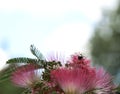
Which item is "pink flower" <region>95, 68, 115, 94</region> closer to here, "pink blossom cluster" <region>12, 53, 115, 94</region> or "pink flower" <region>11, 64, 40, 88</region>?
"pink blossom cluster" <region>12, 53, 115, 94</region>

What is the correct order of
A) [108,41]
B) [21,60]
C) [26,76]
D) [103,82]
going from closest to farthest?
[103,82] < [26,76] < [21,60] < [108,41]

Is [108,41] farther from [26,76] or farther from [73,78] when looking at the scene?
[73,78]

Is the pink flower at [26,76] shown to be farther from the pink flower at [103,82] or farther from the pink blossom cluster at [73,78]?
the pink flower at [103,82]

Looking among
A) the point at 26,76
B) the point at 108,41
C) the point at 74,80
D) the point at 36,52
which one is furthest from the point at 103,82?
the point at 108,41

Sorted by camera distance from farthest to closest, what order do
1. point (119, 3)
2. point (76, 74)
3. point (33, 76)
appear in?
point (119, 3) → point (33, 76) → point (76, 74)

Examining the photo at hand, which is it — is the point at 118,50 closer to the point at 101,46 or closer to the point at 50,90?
the point at 101,46

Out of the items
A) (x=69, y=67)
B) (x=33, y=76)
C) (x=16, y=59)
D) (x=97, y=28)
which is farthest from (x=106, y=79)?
(x=97, y=28)

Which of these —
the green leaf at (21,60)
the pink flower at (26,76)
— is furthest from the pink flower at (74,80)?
the green leaf at (21,60)

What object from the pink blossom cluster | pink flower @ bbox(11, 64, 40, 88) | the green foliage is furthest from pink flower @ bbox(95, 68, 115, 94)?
the green foliage
